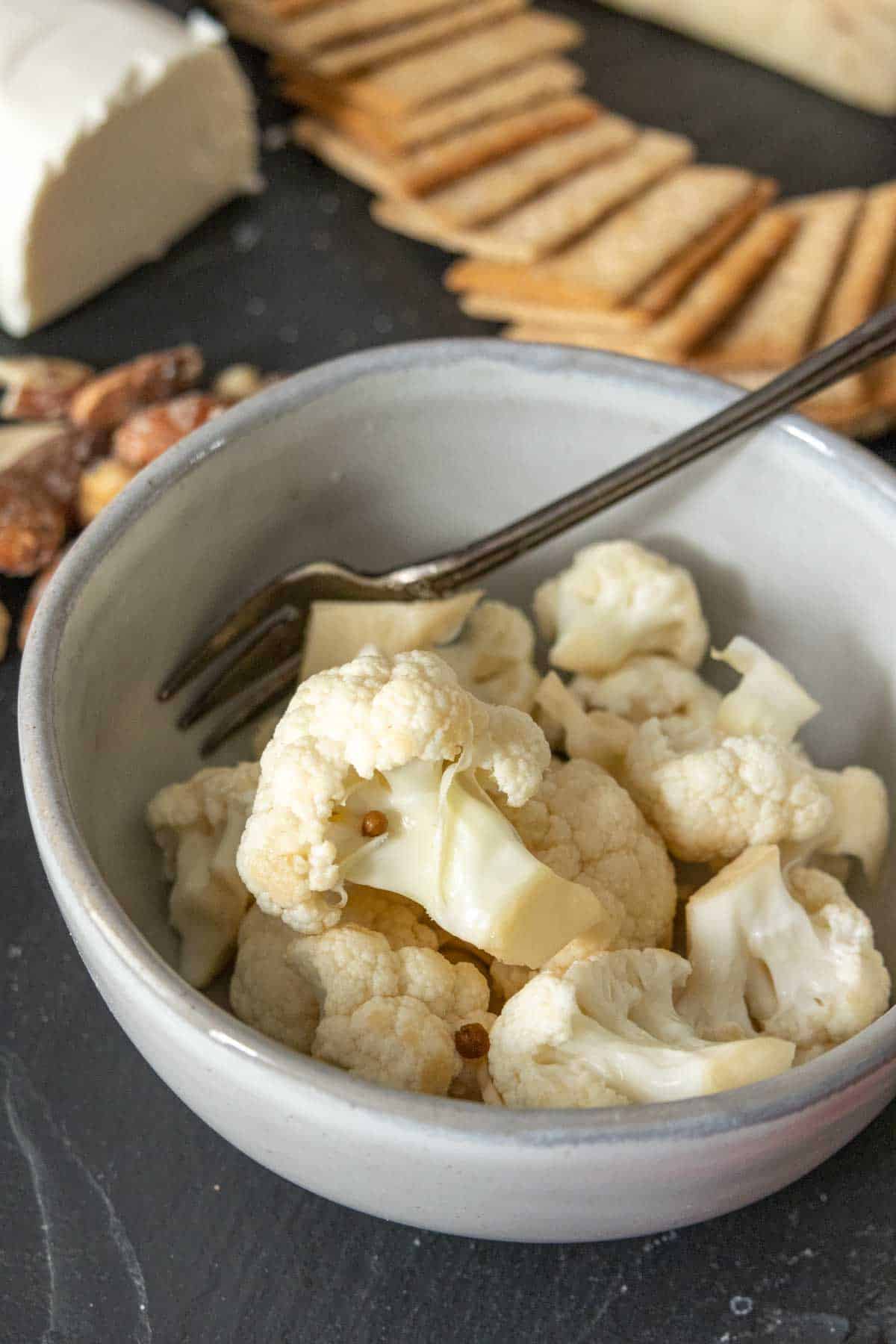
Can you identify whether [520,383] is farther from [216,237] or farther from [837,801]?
[216,237]

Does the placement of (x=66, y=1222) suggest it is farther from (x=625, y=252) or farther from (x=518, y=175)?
(x=518, y=175)

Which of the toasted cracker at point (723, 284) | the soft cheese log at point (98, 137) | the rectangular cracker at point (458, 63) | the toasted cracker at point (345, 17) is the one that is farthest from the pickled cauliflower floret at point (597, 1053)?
the toasted cracker at point (345, 17)

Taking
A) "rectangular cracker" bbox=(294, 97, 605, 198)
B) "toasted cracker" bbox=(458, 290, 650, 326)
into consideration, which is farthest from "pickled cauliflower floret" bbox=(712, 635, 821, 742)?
"rectangular cracker" bbox=(294, 97, 605, 198)

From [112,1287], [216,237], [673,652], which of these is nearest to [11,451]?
[216,237]

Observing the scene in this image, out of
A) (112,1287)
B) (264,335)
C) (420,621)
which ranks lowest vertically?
(112,1287)

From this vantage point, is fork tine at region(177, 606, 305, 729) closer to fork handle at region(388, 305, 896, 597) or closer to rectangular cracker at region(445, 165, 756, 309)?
fork handle at region(388, 305, 896, 597)
